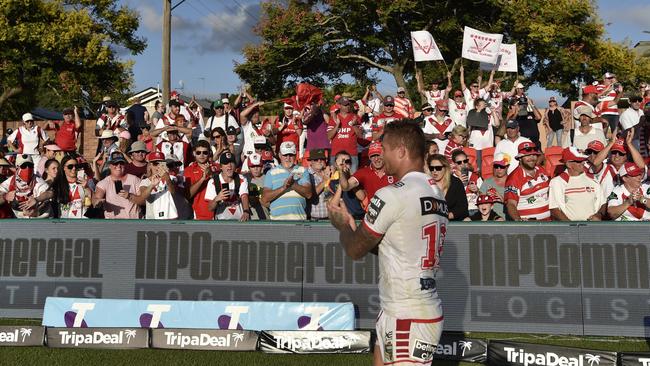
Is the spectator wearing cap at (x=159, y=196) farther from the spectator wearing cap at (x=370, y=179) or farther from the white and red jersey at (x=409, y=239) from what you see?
the white and red jersey at (x=409, y=239)

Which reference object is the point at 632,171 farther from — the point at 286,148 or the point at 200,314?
the point at 200,314

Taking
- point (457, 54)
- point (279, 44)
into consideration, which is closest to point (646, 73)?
point (457, 54)

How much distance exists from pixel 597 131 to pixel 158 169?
330 inches

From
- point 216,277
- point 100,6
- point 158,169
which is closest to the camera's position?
point 216,277

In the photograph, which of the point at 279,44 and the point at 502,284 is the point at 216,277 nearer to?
the point at 502,284

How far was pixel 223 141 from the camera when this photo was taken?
12930mm

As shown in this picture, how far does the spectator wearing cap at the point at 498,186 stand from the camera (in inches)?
380

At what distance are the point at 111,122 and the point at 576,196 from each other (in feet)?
35.3

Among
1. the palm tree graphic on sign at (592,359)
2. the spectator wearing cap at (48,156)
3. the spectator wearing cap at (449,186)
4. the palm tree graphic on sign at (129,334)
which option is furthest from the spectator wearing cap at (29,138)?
the palm tree graphic on sign at (592,359)

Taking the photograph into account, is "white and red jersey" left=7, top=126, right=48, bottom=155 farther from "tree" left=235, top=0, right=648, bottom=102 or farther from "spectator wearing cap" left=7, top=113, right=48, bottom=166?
"tree" left=235, top=0, right=648, bottom=102

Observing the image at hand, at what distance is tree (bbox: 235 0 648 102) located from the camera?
31.0m

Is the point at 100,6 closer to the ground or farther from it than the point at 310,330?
farther from it

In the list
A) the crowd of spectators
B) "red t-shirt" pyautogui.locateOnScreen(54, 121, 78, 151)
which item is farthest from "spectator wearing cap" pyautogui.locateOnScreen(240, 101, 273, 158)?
"red t-shirt" pyautogui.locateOnScreen(54, 121, 78, 151)

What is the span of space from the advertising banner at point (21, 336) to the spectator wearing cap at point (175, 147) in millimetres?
4934
